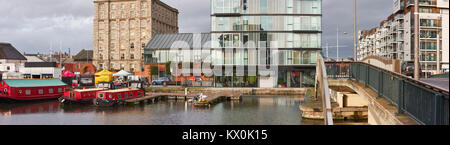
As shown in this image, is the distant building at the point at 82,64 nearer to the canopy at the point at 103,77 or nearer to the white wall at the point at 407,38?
the canopy at the point at 103,77

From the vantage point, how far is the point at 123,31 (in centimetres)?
9000

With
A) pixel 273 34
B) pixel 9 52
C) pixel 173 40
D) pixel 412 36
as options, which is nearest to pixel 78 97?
pixel 273 34

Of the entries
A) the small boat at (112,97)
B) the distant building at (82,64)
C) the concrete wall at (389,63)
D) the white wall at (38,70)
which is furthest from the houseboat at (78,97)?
the distant building at (82,64)

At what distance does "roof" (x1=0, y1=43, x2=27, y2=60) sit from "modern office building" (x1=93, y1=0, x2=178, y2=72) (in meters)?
21.7

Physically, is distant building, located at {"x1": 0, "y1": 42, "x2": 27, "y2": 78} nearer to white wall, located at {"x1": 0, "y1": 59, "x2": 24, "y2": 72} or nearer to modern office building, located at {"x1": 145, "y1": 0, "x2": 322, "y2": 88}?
white wall, located at {"x1": 0, "y1": 59, "x2": 24, "y2": 72}

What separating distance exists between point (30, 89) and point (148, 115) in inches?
757

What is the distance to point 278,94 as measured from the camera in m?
47.0

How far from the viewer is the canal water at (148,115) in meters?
25.8

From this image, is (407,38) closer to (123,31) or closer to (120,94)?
(120,94)

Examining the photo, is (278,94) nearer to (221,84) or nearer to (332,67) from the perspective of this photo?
(221,84)

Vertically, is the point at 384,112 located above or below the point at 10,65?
below
